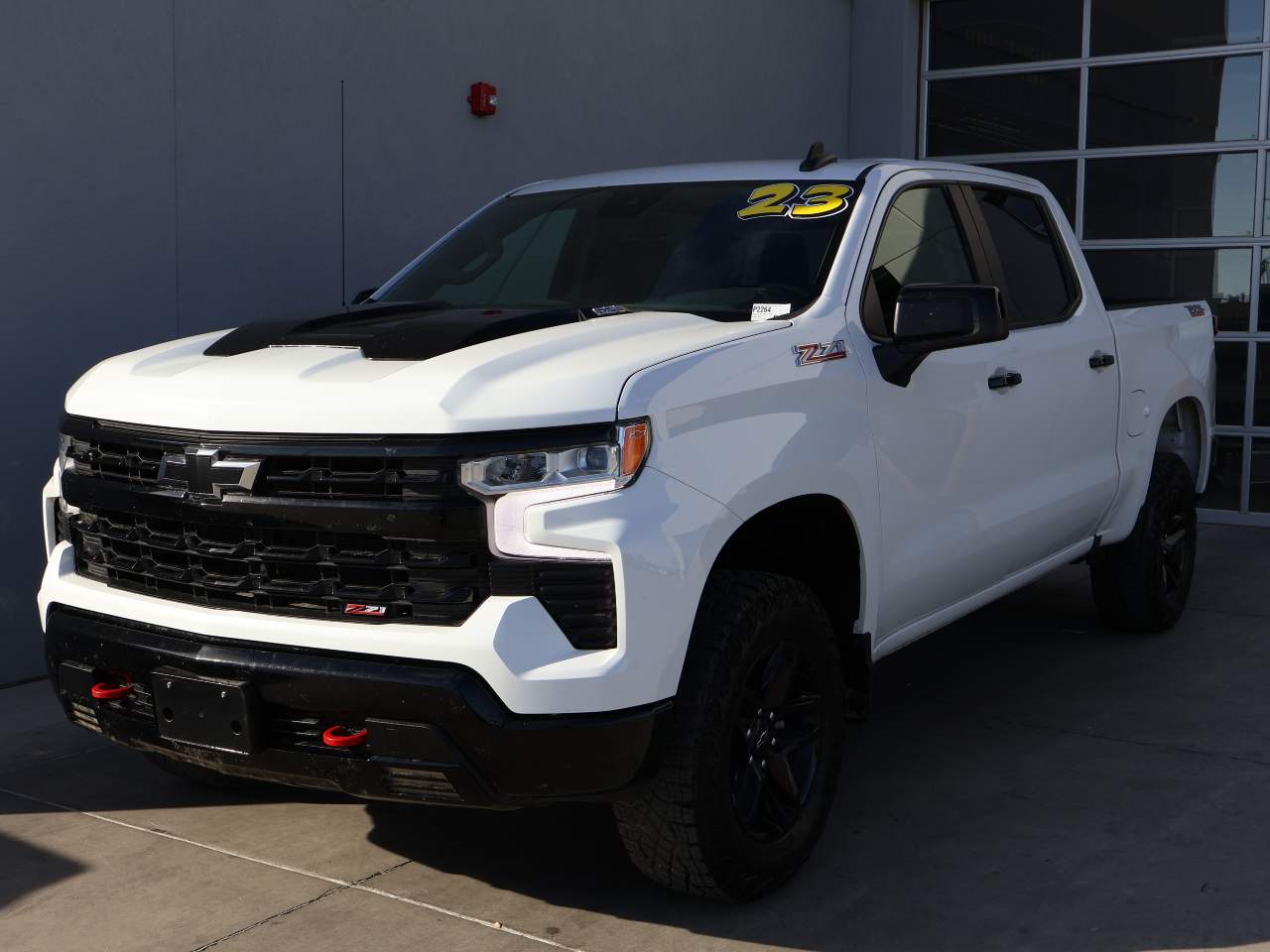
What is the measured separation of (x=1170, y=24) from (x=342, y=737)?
9034 mm

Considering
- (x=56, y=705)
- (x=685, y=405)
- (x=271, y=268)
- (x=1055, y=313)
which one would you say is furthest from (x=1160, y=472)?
(x=56, y=705)

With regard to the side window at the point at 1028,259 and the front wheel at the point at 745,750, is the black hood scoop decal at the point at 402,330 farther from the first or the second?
the side window at the point at 1028,259

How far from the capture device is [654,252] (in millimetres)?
4320

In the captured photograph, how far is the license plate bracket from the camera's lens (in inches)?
122

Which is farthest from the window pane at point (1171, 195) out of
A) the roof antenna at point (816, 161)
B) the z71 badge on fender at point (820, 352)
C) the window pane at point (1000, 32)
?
the z71 badge on fender at point (820, 352)

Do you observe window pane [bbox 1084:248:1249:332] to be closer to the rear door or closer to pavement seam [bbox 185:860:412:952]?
the rear door

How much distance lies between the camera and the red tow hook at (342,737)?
10.0ft

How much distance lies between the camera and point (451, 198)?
24.5 feet

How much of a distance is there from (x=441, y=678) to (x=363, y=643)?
0.20m

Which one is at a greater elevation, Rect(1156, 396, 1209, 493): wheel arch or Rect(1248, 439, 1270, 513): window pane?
Rect(1156, 396, 1209, 493): wheel arch

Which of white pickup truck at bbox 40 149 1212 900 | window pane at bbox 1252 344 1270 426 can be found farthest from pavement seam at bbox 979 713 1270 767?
window pane at bbox 1252 344 1270 426

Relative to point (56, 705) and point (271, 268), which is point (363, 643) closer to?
point (56, 705)

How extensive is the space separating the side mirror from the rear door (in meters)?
0.72

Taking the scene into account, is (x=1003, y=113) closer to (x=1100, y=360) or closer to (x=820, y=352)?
(x=1100, y=360)
